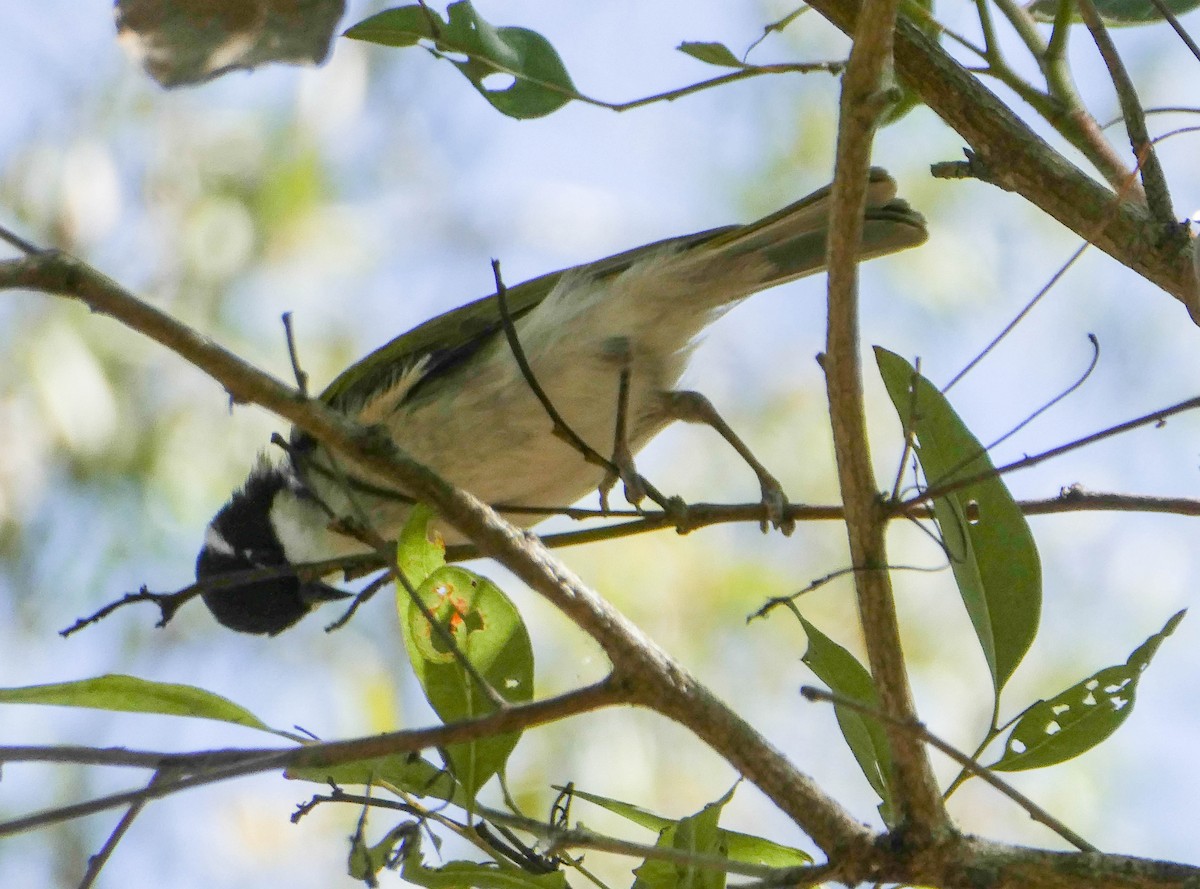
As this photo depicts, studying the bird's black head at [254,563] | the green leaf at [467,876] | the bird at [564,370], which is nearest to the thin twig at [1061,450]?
the green leaf at [467,876]

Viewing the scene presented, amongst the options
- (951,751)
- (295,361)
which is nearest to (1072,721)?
(951,751)

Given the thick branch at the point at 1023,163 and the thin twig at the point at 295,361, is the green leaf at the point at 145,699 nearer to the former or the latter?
the thin twig at the point at 295,361

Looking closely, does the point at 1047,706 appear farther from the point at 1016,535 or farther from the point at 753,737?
the point at 753,737

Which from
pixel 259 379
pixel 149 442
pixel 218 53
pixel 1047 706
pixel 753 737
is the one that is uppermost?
pixel 149 442

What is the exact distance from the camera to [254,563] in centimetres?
370

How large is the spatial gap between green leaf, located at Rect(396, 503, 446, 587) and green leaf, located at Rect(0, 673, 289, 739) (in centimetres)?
23

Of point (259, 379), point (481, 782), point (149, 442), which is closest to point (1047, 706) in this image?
point (481, 782)

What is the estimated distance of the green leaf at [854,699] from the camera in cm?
153

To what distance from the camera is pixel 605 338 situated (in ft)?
10.4

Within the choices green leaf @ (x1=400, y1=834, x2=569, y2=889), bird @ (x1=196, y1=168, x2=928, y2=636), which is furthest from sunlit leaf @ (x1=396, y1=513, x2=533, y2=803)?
bird @ (x1=196, y1=168, x2=928, y2=636)

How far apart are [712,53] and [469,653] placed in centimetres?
93

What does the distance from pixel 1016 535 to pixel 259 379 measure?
0.87 metres

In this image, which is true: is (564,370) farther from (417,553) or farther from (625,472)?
(417,553)

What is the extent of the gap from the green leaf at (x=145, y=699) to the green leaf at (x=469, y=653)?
6.7 inches
